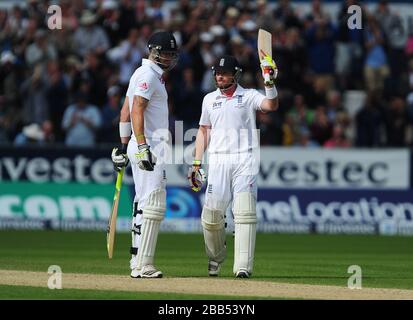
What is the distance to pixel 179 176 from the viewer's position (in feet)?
72.4

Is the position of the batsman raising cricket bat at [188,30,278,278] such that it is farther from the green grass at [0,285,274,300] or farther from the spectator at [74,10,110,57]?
the spectator at [74,10,110,57]

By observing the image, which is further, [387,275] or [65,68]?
[65,68]

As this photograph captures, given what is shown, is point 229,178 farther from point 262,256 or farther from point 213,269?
point 262,256

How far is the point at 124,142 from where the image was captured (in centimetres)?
1265

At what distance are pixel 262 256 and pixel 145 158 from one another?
5135 mm

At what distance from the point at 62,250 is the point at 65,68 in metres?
7.17

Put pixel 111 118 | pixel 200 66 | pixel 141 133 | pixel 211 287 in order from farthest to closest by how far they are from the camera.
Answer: pixel 200 66 < pixel 111 118 < pixel 141 133 < pixel 211 287

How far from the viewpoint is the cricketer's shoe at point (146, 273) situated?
39.6 ft

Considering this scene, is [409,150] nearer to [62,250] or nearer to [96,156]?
[96,156]

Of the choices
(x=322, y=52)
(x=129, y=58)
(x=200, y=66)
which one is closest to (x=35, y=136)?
(x=129, y=58)

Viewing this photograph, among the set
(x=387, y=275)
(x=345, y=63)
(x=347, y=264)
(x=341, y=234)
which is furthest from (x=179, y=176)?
(x=387, y=275)

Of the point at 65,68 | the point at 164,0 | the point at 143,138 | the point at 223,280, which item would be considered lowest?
the point at 223,280

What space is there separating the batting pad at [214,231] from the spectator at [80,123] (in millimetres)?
10329

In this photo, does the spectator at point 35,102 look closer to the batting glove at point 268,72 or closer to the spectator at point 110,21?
the spectator at point 110,21
